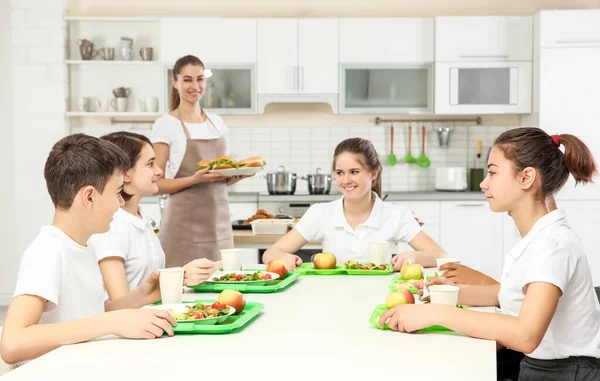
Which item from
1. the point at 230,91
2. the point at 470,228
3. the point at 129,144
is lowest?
the point at 470,228

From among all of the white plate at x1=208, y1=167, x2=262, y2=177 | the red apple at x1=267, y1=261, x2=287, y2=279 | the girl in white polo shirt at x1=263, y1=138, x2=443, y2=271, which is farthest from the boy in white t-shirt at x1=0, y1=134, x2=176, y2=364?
the white plate at x1=208, y1=167, x2=262, y2=177

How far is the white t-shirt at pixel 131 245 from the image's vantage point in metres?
2.35

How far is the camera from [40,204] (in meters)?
6.04

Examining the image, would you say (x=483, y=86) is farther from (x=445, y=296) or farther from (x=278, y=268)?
(x=445, y=296)

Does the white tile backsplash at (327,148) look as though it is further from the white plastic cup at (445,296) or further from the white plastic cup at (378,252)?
the white plastic cup at (445,296)

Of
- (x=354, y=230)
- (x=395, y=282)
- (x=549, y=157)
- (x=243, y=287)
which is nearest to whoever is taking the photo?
(x=549, y=157)

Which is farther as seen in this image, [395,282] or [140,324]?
[395,282]

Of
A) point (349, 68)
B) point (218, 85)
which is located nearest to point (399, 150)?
point (349, 68)

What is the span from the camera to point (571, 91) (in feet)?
18.5

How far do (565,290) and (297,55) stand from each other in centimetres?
429

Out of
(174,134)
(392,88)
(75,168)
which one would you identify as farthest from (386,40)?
(75,168)

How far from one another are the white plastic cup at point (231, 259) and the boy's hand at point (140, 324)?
0.97 meters

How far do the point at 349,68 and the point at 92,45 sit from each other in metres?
1.99

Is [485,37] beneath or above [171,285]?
above
